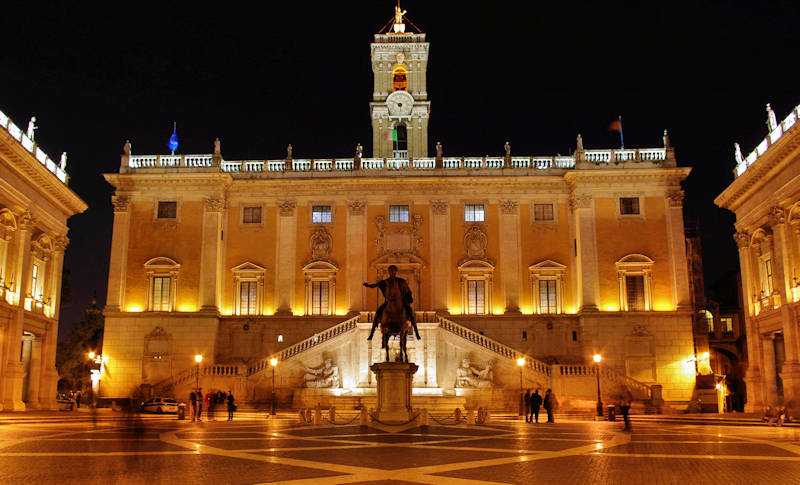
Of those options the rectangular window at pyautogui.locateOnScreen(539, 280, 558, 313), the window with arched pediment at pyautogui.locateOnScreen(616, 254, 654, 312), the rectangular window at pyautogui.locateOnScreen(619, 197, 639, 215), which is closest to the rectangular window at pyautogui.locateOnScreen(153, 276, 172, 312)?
the rectangular window at pyautogui.locateOnScreen(539, 280, 558, 313)

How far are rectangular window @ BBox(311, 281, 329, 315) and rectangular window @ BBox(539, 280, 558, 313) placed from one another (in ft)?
41.6

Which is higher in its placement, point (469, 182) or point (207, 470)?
point (469, 182)

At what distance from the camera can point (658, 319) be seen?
4472 centimetres

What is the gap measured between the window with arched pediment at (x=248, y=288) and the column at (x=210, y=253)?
4.01 ft

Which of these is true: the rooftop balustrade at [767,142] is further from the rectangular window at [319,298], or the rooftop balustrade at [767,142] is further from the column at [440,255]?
the rectangular window at [319,298]

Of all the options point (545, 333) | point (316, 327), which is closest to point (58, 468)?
point (316, 327)

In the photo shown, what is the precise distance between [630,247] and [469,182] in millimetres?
10193

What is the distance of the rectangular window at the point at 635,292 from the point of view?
4541cm

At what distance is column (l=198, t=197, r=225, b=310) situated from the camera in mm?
45750

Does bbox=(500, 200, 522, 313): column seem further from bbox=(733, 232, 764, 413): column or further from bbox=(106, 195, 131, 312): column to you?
bbox=(106, 195, 131, 312): column

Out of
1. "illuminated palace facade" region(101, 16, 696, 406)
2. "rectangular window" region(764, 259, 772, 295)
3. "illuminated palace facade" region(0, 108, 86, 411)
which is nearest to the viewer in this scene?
"illuminated palace facade" region(0, 108, 86, 411)

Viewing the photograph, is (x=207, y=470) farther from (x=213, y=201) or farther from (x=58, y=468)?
(x=213, y=201)

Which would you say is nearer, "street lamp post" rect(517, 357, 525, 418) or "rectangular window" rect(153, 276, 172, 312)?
"street lamp post" rect(517, 357, 525, 418)

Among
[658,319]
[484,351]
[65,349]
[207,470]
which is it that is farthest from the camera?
[65,349]
